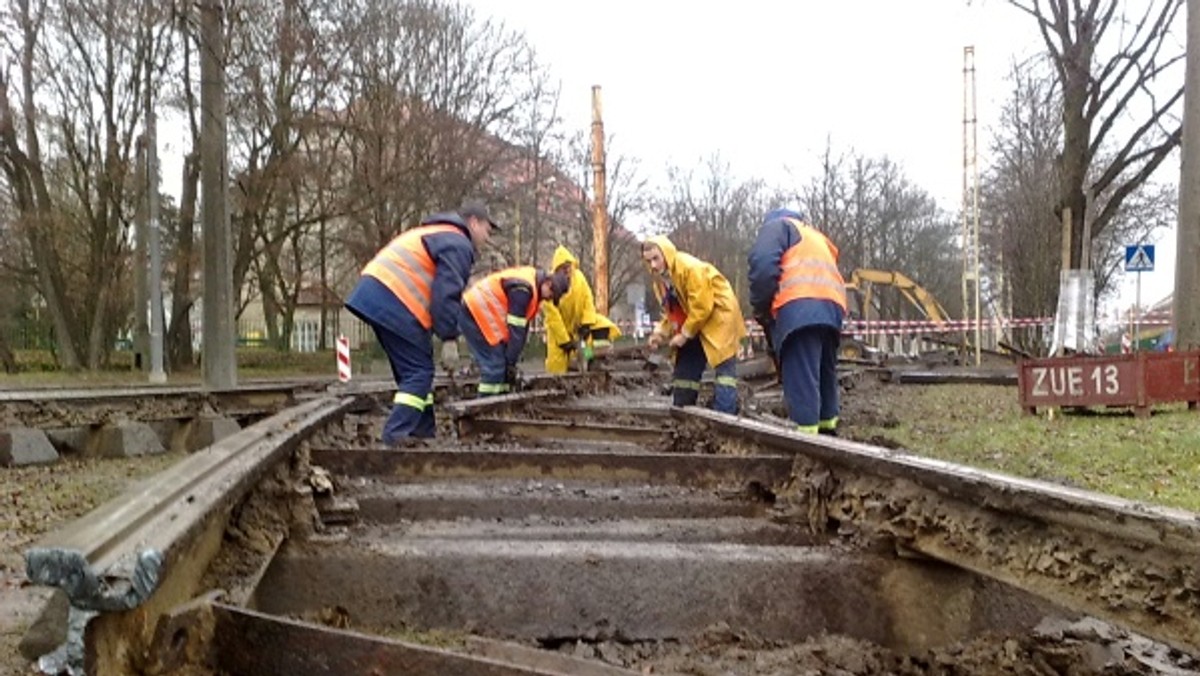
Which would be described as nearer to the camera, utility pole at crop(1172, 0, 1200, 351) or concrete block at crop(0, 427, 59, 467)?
concrete block at crop(0, 427, 59, 467)

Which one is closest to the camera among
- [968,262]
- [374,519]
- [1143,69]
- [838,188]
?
[374,519]

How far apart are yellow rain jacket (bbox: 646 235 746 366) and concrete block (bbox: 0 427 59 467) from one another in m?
4.49

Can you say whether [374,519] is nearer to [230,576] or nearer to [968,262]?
[230,576]

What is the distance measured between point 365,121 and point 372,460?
24004 millimetres

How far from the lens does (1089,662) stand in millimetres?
2219

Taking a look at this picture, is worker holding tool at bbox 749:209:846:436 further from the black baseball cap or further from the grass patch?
the black baseball cap

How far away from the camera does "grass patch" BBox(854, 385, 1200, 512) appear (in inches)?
256

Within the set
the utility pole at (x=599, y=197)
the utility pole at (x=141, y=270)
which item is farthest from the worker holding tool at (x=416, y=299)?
the utility pole at (x=141, y=270)

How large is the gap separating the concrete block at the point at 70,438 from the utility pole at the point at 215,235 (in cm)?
690

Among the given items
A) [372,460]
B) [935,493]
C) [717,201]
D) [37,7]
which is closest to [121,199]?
[37,7]

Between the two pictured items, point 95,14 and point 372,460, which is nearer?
point 372,460

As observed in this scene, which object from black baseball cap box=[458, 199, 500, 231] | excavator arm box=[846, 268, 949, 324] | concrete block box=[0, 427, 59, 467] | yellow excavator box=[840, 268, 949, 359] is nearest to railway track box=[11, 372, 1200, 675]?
black baseball cap box=[458, 199, 500, 231]

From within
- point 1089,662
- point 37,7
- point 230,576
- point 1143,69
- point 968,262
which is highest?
point 37,7

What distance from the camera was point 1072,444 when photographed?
860 cm
